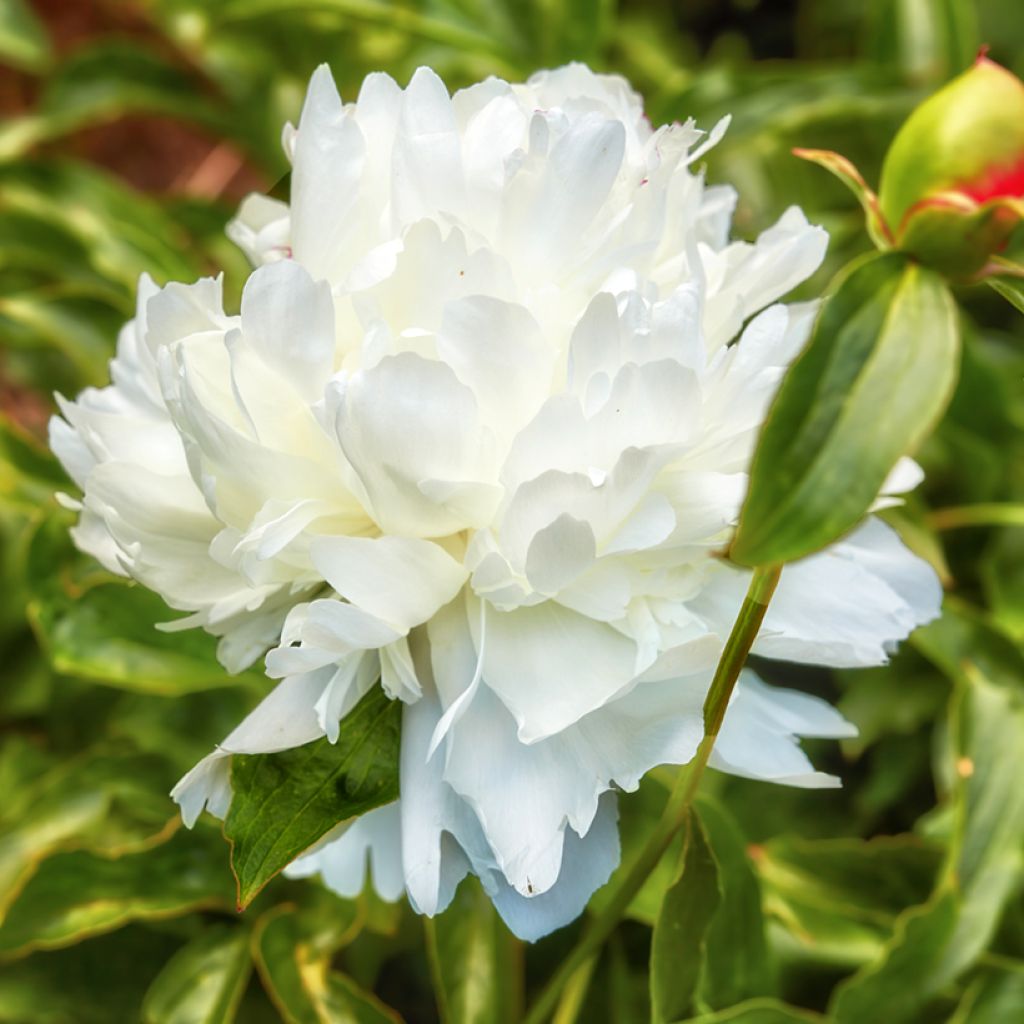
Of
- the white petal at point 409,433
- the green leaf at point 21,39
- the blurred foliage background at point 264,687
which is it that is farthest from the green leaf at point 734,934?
the green leaf at point 21,39

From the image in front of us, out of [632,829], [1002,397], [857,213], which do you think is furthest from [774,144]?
[632,829]

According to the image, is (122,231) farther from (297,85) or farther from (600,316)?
(600,316)

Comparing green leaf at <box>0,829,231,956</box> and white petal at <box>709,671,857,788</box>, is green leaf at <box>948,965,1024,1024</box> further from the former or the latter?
green leaf at <box>0,829,231,956</box>

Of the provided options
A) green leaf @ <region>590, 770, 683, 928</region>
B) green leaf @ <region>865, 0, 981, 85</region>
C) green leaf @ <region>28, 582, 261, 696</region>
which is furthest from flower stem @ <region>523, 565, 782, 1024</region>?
green leaf @ <region>865, 0, 981, 85</region>

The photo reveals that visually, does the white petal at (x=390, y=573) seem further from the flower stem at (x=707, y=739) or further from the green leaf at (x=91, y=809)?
the green leaf at (x=91, y=809)

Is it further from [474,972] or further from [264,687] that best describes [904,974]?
[264,687]

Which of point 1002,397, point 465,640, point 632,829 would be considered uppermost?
point 465,640
